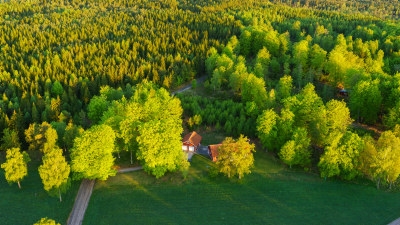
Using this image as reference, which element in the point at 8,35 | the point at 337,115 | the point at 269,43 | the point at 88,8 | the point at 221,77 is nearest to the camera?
the point at 337,115

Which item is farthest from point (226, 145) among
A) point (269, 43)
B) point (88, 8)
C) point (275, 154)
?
point (88, 8)

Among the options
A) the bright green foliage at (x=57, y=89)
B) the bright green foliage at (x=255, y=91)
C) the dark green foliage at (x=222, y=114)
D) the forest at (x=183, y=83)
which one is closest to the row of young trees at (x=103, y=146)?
the forest at (x=183, y=83)

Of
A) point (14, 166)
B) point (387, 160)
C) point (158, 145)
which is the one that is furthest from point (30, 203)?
point (387, 160)

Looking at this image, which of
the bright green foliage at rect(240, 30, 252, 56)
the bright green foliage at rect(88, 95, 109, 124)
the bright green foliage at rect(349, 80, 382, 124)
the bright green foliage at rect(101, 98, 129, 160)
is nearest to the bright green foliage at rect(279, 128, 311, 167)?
the bright green foliage at rect(349, 80, 382, 124)

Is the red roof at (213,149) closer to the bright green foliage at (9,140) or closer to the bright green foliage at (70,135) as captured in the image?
the bright green foliage at (70,135)

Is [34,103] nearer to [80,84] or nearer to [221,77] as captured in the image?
[80,84]

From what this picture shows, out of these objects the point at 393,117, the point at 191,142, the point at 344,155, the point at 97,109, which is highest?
the point at 393,117

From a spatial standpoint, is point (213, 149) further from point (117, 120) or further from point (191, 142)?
point (117, 120)
